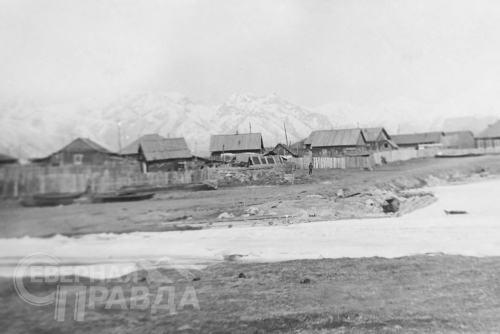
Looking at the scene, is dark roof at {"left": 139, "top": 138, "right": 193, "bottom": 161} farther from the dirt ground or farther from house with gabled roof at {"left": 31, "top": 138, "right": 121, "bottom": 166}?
the dirt ground

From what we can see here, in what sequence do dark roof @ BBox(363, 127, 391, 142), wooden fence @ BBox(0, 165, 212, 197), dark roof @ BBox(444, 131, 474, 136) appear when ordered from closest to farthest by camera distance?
1. wooden fence @ BBox(0, 165, 212, 197)
2. dark roof @ BBox(363, 127, 391, 142)
3. dark roof @ BBox(444, 131, 474, 136)

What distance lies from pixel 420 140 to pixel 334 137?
213cm

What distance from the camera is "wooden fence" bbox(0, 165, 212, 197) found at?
7.32ft

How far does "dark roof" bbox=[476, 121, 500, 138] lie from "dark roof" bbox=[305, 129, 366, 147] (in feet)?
6.24

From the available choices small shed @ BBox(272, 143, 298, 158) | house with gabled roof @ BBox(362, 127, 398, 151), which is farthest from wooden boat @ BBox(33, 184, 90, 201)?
house with gabled roof @ BBox(362, 127, 398, 151)

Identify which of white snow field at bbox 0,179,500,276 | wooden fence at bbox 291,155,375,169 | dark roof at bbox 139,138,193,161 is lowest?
white snow field at bbox 0,179,500,276

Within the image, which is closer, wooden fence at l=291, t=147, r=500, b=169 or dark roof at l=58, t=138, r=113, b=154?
dark roof at l=58, t=138, r=113, b=154

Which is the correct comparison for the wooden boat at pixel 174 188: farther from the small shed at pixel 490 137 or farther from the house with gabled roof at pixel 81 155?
the small shed at pixel 490 137

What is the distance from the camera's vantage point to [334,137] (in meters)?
3.40

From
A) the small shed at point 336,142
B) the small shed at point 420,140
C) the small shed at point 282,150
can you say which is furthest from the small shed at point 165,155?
the small shed at point 420,140

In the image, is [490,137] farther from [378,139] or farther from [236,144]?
[236,144]

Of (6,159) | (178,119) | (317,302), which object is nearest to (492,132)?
(317,302)

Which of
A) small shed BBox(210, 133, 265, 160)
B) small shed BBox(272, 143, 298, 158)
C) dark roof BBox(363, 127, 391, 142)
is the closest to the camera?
small shed BBox(210, 133, 265, 160)

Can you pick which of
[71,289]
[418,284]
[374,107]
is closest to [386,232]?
[418,284]
